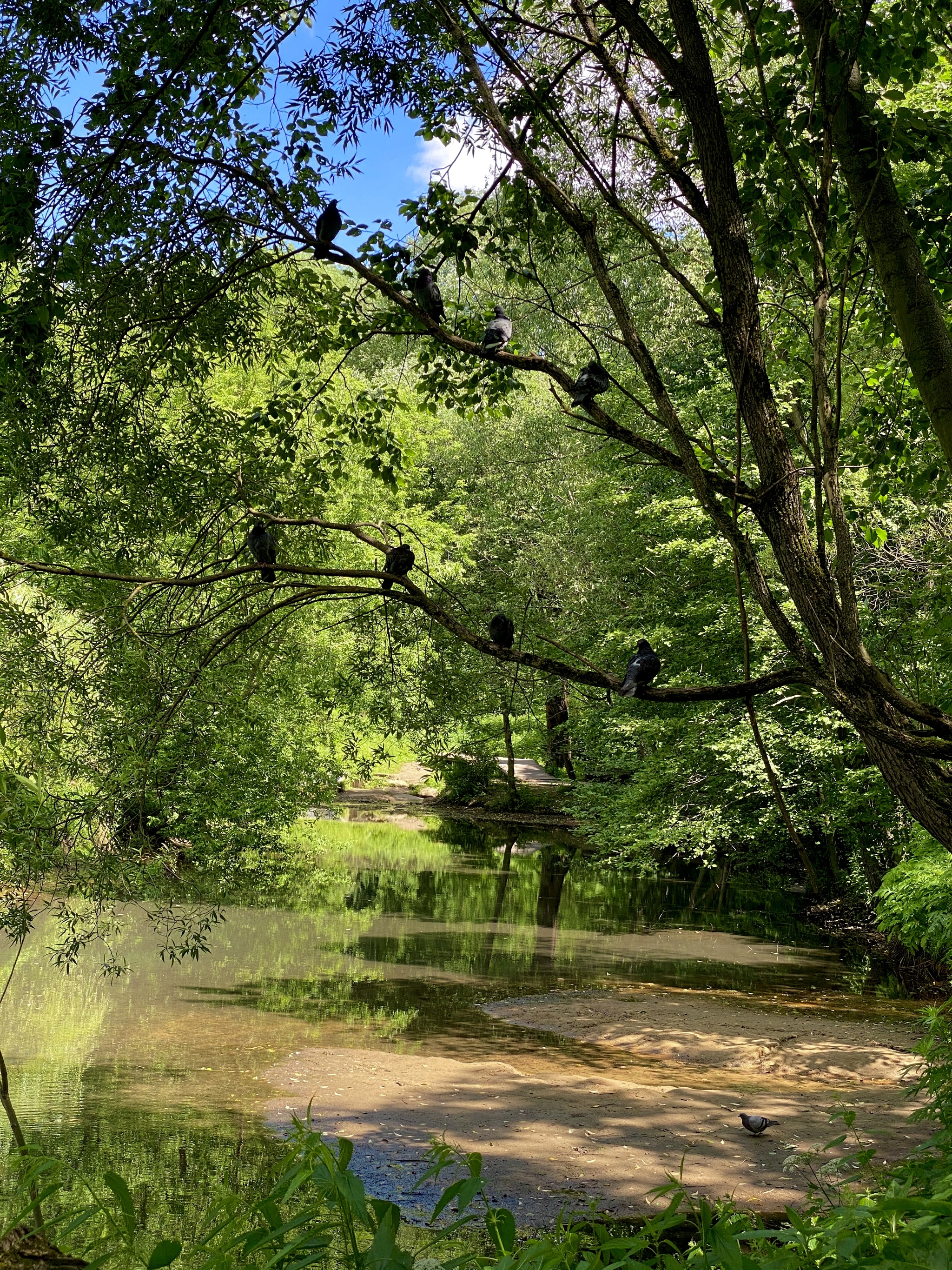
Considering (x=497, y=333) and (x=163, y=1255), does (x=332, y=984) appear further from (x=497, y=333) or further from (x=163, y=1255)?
(x=163, y=1255)

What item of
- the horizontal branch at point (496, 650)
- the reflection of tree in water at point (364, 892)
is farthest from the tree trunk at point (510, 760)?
the horizontal branch at point (496, 650)

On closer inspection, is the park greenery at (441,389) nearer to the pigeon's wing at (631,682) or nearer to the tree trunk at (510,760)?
the pigeon's wing at (631,682)

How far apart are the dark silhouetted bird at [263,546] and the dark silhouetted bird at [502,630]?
0.83 m

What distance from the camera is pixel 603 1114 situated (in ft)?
27.7

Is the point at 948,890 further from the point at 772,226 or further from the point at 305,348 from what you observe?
the point at 305,348

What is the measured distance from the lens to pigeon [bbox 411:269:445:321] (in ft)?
12.6

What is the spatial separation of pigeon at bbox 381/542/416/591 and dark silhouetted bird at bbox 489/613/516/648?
378 millimetres

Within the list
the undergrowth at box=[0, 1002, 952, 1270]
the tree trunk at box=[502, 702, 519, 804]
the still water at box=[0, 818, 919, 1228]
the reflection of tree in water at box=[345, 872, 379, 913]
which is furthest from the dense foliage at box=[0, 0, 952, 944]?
the tree trunk at box=[502, 702, 519, 804]

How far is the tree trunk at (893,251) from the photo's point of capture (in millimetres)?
3389

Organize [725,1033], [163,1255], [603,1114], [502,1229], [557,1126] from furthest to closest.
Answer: [725,1033] < [603,1114] < [557,1126] < [502,1229] < [163,1255]

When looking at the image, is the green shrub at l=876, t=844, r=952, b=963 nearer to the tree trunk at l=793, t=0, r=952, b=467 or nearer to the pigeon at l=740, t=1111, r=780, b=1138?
the pigeon at l=740, t=1111, r=780, b=1138

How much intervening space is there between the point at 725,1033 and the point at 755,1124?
322 centimetres

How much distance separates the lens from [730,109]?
16.2 feet

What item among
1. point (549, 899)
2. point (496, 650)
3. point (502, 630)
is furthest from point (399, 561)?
point (549, 899)
